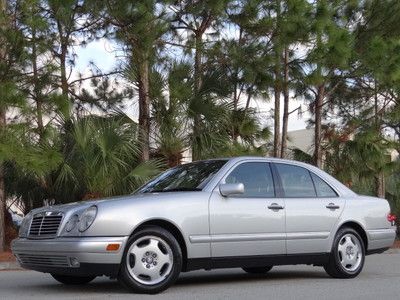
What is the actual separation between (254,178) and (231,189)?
812mm

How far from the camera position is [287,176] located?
31.7 ft

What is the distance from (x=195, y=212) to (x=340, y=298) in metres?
1.84

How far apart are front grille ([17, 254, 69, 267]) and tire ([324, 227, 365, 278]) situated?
3556 mm

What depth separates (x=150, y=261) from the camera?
8203mm

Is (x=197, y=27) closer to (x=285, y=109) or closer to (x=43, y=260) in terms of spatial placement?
(x=285, y=109)

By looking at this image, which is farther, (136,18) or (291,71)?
(291,71)

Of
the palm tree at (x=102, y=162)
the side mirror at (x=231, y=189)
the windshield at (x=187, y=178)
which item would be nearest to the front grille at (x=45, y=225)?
the windshield at (x=187, y=178)

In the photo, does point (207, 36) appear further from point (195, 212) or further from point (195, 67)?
point (195, 212)

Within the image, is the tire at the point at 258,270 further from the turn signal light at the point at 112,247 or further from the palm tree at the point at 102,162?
the palm tree at the point at 102,162

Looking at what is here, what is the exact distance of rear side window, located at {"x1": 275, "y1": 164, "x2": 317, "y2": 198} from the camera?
31.4ft

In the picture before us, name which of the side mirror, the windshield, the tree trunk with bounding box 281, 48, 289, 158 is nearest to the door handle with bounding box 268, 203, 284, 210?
the side mirror

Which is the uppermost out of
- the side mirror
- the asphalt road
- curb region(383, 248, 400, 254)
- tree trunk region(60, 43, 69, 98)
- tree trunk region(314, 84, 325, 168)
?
tree trunk region(60, 43, 69, 98)

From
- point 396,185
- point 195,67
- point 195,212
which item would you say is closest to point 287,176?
point 195,212

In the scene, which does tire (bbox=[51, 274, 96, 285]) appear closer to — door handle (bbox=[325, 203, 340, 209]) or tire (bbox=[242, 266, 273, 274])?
A: tire (bbox=[242, 266, 273, 274])
